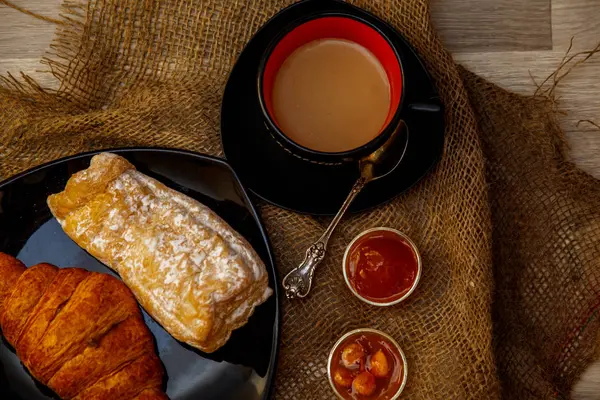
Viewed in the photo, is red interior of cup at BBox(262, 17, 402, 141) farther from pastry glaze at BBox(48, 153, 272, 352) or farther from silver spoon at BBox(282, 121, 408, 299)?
pastry glaze at BBox(48, 153, 272, 352)

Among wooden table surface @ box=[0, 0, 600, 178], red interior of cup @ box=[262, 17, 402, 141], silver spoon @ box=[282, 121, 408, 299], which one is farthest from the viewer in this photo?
wooden table surface @ box=[0, 0, 600, 178]

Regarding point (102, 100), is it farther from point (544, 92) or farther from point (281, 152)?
point (544, 92)

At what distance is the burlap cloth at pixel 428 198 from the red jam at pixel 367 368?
0.21 feet

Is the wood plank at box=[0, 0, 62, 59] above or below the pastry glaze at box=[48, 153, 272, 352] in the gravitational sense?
above

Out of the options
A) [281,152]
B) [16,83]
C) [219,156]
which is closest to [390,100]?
[281,152]

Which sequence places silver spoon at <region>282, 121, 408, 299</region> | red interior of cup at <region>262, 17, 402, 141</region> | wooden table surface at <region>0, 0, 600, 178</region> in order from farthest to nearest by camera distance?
wooden table surface at <region>0, 0, 600, 178</region> < silver spoon at <region>282, 121, 408, 299</region> < red interior of cup at <region>262, 17, 402, 141</region>

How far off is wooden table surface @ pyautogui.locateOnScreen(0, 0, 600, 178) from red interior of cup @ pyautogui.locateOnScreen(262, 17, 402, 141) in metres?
0.40

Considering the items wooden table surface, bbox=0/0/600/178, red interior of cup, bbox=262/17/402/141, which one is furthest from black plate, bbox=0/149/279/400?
wooden table surface, bbox=0/0/600/178

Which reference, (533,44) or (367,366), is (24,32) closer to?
(367,366)

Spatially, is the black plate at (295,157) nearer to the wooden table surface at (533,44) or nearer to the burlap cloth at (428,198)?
the burlap cloth at (428,198)

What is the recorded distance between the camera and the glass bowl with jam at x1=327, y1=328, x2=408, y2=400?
5.83 ft

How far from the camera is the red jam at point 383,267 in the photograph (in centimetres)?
181

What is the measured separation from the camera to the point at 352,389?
1.79 metres

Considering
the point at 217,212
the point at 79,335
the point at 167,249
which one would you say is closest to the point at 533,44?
the point at 217,212
